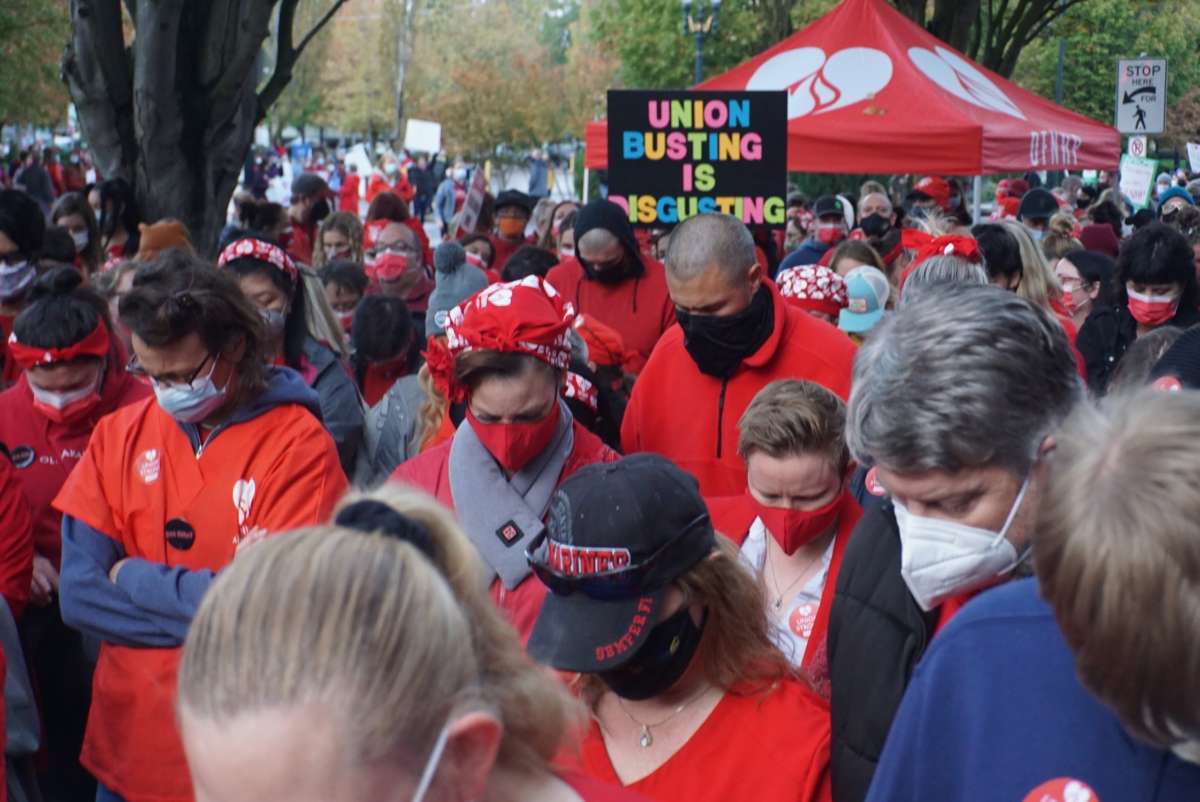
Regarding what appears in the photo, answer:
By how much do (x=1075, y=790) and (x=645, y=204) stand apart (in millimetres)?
6363

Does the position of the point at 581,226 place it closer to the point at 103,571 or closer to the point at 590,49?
the point at 103,571

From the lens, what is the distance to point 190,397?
3986mm

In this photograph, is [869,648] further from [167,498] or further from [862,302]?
[862,302]

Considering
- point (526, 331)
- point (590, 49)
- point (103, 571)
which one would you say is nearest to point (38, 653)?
point (103, 571)

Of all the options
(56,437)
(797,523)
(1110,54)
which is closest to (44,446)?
(56,437)

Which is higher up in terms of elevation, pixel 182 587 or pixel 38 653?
pixel 182 587

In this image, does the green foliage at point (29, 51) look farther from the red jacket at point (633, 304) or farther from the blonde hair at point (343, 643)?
the blonde hair at point (343, 643)

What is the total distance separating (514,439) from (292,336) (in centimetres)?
229

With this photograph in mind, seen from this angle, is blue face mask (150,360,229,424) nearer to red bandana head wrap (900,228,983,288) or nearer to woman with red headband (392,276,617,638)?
woman with red headband (392,276,617,638)

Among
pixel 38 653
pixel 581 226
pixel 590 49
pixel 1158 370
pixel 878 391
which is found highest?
pixel 878 391

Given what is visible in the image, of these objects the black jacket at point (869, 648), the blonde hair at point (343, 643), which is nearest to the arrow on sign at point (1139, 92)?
the black jacket at point (869, 648)

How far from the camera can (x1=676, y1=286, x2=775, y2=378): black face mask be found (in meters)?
5.12

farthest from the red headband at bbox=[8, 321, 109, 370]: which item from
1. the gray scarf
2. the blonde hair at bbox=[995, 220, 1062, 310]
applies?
the blonde hair at bbox=[995, 220, 1062, 310]

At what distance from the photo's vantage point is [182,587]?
382cm
